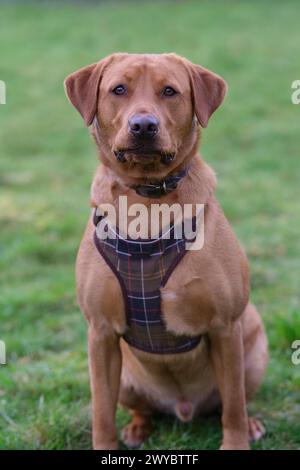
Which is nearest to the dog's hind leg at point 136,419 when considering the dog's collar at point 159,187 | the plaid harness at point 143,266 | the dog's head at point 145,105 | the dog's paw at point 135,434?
the dog's paw at point 135,434

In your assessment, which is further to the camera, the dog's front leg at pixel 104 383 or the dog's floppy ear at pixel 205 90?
the dog's front leg at pixel 104 383

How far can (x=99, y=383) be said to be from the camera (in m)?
3.51

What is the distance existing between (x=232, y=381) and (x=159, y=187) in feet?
2.97

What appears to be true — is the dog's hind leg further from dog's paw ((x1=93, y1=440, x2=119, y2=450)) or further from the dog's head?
the dog's head

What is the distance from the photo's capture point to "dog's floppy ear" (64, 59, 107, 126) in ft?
11.0

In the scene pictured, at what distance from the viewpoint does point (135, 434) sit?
3.83 m

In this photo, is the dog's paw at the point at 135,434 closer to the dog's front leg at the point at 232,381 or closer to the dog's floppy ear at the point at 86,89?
Result: the dog's front leg at the point at 232,381

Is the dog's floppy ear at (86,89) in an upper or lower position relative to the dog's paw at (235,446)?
upper

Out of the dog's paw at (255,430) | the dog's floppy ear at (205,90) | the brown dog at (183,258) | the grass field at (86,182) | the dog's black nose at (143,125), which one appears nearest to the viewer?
the dog's black nose at (143,125)

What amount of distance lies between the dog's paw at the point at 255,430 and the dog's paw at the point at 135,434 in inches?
19.0

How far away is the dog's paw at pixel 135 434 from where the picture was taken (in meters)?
3.79

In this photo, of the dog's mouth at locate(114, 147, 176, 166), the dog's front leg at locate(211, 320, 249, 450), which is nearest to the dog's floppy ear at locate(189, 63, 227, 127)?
the dog's mouth at locate(114, 147, 176, 166)
